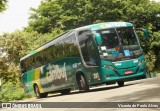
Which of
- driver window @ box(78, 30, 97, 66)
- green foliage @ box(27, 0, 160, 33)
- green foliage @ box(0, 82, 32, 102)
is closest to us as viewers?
driver window @ box(78, 30, 97, 66)

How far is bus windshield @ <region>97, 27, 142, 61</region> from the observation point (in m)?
15.1

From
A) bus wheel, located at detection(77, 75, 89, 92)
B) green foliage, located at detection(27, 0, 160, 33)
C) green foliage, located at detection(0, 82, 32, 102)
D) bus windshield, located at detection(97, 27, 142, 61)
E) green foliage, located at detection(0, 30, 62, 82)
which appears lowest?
bus wheel, located at detection(77, 75, 89, 92)

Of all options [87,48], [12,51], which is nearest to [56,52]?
[87,48]

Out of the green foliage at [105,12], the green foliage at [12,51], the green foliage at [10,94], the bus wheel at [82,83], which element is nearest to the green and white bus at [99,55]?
the bus wheel at [82,83]

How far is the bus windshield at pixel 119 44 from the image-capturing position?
15070 millimetres

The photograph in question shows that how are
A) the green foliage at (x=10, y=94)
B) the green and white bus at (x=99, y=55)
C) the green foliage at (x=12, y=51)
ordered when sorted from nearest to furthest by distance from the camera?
the green and white bus at (x=99, y=55), the green foliage at (x=10, y=94), the green foliage at (x=12, y=51)

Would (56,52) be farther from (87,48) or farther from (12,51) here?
(12,51)

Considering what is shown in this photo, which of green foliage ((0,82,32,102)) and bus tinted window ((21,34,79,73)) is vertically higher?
bus tinted window ((21,34,79,73))

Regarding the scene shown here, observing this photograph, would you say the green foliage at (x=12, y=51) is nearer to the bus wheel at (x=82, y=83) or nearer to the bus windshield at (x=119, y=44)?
the bus wheel at (x=82, y=83)

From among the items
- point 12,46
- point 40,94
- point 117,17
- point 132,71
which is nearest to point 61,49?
point 132,71

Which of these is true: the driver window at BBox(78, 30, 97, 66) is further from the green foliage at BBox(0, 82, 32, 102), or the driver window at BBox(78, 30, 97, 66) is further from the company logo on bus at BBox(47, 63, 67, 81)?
the green foliage at BBox(0, 82, 32, 102)

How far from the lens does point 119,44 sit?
15.4m

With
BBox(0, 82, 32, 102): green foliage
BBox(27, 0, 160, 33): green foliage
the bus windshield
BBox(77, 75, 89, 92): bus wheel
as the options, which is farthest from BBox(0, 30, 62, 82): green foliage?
the bus windshield

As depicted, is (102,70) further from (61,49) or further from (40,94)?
(40,94)
